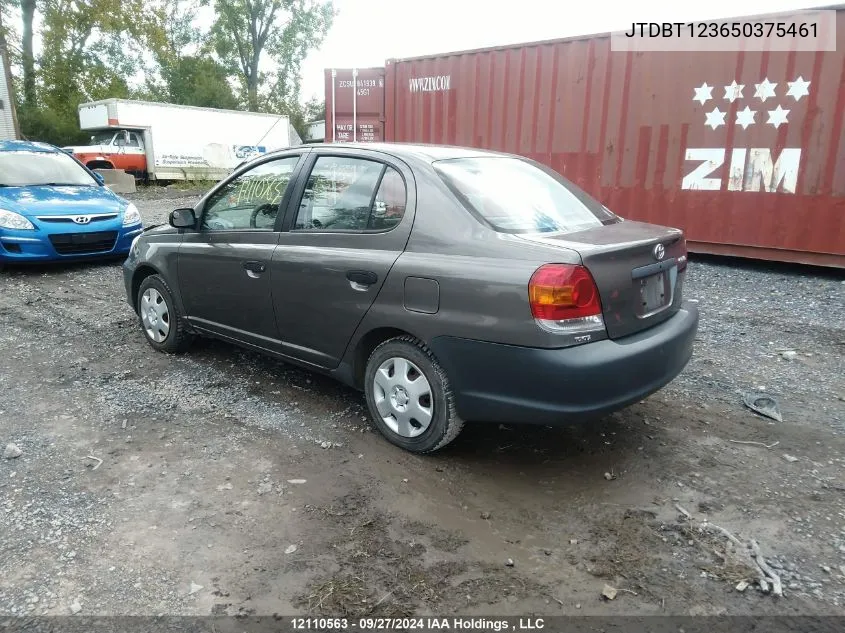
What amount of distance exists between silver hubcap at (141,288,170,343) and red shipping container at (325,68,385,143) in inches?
249

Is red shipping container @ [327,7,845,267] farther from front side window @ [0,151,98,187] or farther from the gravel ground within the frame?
front side window @ [0,151,98,187]

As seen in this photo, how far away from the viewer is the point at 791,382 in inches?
172

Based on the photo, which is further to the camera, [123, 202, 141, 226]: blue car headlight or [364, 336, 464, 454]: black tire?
[123, 202, 141, 226]: blue car headlight

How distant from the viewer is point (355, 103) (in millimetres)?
10500

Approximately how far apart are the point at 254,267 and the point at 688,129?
618cm

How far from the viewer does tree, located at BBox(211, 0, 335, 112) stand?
4231cm

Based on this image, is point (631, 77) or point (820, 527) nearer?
point (820, 527)

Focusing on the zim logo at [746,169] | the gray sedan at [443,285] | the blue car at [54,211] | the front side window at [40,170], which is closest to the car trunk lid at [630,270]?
the gray sedan at [443,285]

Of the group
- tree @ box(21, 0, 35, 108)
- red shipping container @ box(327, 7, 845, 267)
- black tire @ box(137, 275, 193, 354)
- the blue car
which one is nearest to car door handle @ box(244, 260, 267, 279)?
black tire @ box(137, 275, 193, 354)

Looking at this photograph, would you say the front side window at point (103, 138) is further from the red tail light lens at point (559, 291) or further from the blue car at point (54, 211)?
the red tail light lens at point (559, 291)

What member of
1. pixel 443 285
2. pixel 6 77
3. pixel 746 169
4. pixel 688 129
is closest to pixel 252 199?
pixel 443 285

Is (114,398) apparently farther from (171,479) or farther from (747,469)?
(747,469)

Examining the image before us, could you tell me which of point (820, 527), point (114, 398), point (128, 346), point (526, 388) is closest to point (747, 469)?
point (820, 527)

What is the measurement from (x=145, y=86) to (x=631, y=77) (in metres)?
42.6
